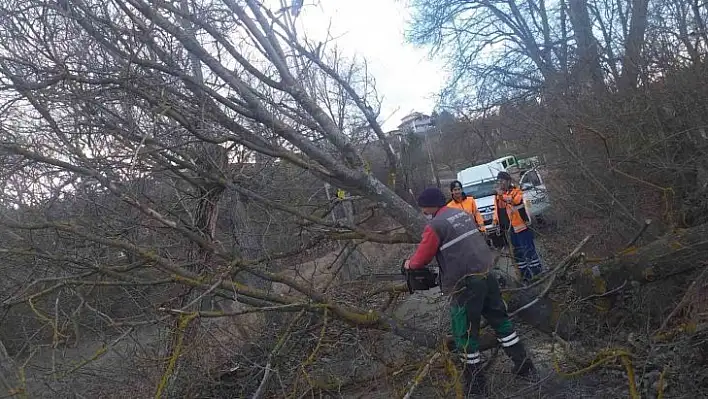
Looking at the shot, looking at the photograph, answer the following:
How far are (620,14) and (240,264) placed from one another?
10.6m

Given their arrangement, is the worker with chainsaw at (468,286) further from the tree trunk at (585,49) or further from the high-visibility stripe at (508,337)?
the tree trunk at (585,49)

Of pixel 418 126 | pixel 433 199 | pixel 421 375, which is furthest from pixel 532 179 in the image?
pixel 418 126

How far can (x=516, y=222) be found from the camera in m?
6.76

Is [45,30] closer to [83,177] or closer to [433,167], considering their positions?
[83,177]

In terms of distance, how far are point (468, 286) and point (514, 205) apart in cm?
300

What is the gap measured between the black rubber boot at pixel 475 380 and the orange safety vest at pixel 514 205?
2919 mm

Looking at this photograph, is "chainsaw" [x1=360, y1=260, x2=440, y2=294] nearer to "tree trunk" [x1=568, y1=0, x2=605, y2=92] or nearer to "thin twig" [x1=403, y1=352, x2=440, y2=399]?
"thin twig" [x1=403, y1=352, x2=440, y2=399]

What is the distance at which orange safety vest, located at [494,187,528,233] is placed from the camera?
6762 mm

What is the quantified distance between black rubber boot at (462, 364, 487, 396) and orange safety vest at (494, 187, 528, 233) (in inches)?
115

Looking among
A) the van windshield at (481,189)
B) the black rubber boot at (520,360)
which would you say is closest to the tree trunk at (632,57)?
the van windshield at (481,189)

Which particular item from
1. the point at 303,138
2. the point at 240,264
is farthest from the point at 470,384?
the point at 303,138

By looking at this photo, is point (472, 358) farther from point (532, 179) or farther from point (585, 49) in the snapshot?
point (585, 49)

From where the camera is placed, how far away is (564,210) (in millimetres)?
8820

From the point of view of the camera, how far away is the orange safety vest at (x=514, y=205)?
676 cm
